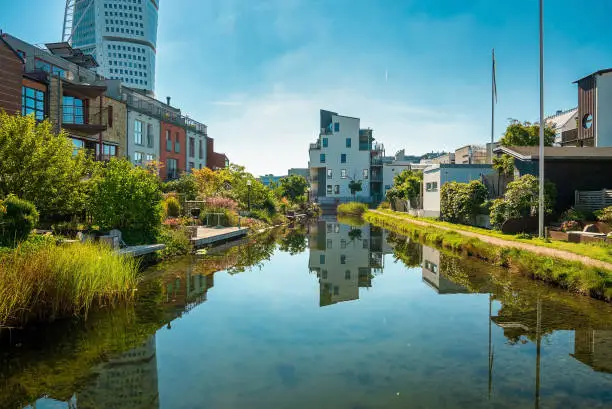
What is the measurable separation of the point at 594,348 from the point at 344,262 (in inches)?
435

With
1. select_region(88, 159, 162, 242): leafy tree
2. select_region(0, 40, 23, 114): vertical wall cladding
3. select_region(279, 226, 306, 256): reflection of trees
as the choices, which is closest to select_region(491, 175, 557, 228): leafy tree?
select_region(279, 226, 306, 256): reflection of trees

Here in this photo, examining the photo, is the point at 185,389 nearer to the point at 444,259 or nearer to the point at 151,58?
the point at 444,259

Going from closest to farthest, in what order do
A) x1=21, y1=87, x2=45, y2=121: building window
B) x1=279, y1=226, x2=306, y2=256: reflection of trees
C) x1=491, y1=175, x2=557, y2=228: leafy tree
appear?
1. x1=491, y1=175, x2=557, y2=228: leafy tree
2. x1=279, y1=226, x2=306, y2=256: reflection of trees
3. x1=21, y1=87, x2=45, y2=121: building window

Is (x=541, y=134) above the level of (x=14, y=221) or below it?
above

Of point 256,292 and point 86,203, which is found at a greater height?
point 86,203

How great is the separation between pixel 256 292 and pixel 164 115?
3456cm

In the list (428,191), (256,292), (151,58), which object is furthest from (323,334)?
(151,58)

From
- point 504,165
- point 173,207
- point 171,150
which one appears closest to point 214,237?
point 173,207

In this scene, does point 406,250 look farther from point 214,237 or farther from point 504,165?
point 214,237

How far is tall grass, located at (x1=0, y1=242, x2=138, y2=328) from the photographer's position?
7395mm

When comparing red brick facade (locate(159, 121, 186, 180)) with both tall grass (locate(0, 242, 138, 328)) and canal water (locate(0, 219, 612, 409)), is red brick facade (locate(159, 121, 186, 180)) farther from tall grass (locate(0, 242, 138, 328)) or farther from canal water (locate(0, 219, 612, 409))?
tall grass (locate(0, 242, 138, 328))

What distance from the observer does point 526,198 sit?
20047 millimetres

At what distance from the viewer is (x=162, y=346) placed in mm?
7707

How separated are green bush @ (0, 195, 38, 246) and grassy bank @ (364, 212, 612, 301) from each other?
14.2 m
